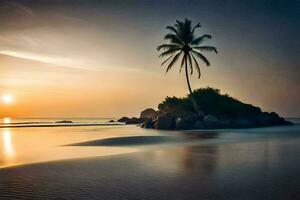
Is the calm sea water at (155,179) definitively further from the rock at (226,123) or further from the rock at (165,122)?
the rock at (226,123)

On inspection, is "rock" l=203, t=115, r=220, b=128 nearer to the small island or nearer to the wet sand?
the small island

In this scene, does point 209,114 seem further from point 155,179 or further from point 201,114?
point 155,179

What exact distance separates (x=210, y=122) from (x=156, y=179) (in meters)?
37.5

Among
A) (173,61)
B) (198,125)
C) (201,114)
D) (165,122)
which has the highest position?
(173,61)

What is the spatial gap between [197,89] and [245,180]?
48.2m

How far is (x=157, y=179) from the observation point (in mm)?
8961

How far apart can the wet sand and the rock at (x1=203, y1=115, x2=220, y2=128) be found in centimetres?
3274

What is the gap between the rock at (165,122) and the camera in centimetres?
4503

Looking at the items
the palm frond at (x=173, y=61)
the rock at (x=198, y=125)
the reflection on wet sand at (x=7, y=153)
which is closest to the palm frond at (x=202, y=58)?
the palm frond at (x=173, y=61)

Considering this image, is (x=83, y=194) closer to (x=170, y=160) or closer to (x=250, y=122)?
(x=170, y=160)

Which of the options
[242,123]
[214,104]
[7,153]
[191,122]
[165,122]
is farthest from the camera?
[214,104]

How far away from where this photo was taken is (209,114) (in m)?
47.7

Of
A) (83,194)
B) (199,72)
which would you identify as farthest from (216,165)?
(199,72)

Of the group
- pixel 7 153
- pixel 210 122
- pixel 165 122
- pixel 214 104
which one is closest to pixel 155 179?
pixel 7 153
